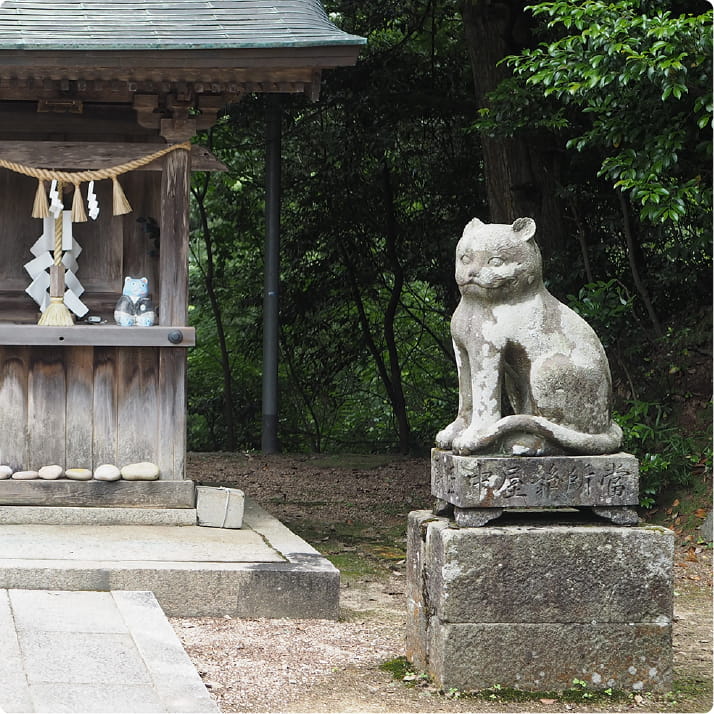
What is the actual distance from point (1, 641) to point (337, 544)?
3.76 metres

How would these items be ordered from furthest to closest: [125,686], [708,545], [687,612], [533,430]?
[708,545]
[687,612]
[533,430]
[125,686]

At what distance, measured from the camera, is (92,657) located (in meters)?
4.22

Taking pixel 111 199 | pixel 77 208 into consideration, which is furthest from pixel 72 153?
pixel 111 199

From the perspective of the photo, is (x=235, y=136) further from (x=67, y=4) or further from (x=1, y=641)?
(x=1, y=641)

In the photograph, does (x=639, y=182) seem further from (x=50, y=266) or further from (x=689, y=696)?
(x=50, y=266)

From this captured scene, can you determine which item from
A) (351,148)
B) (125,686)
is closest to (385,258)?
(351,148)

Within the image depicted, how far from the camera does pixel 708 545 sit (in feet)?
25.0

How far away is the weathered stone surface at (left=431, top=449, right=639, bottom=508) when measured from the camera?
421cm

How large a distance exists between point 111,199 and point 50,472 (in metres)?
2.04

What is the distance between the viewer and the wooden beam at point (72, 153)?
696 cm

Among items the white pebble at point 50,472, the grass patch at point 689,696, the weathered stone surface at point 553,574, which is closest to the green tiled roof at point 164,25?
the white pebble at point 50,472

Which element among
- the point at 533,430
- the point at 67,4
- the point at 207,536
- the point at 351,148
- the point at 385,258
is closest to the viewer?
the point at 533,430

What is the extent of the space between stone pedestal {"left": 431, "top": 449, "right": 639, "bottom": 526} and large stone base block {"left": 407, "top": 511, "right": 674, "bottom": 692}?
8 cm

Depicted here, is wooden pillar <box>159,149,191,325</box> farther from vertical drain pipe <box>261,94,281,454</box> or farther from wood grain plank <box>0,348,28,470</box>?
vertical drain pipe <box>261,94,281,454</box>
